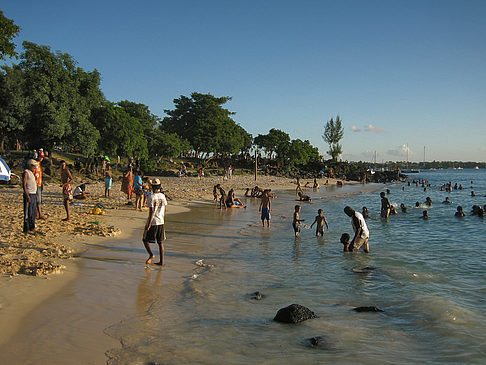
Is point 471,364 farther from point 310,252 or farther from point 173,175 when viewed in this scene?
point 173,175

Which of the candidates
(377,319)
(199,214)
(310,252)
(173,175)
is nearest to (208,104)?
(173,175)

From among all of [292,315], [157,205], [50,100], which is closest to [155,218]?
Answer: [157,205]

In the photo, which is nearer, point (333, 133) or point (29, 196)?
point (29, 196)

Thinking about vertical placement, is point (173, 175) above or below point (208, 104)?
below

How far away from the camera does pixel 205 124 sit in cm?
5662

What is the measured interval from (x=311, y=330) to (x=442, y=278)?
5.22 metres

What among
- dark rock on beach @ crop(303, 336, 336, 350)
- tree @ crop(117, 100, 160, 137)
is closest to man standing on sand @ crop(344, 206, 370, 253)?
dark rock on beach @ crop(303, 336, 336, 350)

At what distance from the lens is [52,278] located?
21.3ft

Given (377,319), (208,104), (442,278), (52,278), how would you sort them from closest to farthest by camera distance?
(377,319) < (52,278) < (442,278) < (208,104)

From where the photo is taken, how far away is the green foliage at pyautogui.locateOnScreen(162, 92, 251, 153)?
56.5 meters

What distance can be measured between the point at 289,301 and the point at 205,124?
51.8m

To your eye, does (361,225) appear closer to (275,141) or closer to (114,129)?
(114,129)

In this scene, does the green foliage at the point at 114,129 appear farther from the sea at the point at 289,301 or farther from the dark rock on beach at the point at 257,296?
the dark rock on beach at the point at 257,296

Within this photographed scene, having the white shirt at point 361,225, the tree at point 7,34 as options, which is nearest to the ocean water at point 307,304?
the white shirt at point 361,225
